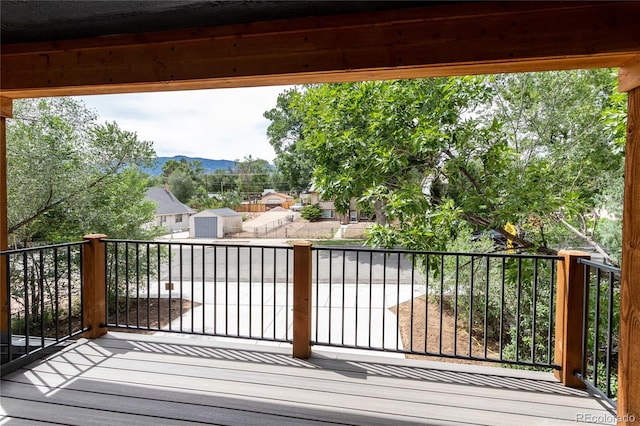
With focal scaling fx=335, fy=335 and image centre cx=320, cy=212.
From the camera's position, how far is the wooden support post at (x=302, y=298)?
8.25 feet

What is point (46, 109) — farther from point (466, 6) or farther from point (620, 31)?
point (620, 31)

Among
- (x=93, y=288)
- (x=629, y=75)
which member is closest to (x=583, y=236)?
(x=629, y=75)

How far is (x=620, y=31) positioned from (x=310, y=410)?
2412 millimetres

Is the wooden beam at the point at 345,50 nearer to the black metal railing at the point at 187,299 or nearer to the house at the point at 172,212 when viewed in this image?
the black metal railing at the point at 187,299

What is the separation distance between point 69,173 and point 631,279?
7.12 meters

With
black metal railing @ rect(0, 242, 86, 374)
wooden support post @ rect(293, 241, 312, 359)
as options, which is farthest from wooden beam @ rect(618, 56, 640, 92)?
black metal railing @ rect(0, 242, 86, 374)

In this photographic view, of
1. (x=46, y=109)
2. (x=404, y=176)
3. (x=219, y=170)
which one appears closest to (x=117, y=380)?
(x=404, y=176)

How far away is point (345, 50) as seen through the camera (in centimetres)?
178

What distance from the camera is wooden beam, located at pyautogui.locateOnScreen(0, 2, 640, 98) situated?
5.15 feet

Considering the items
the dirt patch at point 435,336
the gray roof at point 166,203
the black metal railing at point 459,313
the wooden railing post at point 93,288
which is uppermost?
the gray roof at point 166,203

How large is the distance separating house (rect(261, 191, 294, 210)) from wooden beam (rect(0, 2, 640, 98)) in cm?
2810

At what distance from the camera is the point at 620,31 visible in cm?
151

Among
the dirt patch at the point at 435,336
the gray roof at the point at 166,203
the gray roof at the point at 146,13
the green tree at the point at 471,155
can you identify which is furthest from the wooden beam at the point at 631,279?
the gray roof at the point at 166,203

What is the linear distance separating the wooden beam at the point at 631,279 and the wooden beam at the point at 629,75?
35 mm
